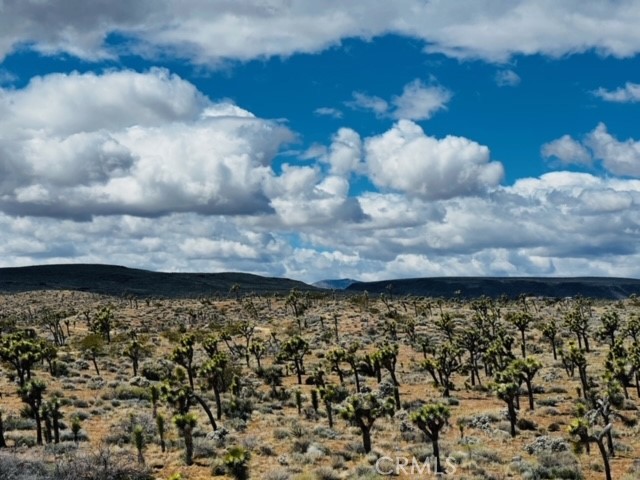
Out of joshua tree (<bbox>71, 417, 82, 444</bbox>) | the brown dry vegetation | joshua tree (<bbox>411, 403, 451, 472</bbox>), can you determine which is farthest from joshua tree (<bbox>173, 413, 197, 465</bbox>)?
joshua tree (<bbox>411, 403, 451, 472</bbox>)

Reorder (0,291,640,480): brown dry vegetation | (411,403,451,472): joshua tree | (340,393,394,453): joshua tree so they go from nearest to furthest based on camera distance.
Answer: (0,291,640,480): brown dry vegetation
(411,403,451,472): joshua tree
(340,393,394,453): joshua tree

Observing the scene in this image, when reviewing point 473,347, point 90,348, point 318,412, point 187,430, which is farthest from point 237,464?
point 90,348

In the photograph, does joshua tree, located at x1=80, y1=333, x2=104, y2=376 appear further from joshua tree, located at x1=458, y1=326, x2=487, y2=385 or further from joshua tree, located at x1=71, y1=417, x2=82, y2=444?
joshua tree, located at x1=458, y1=326, x2=487, y2=385

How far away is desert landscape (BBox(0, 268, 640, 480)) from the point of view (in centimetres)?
2850

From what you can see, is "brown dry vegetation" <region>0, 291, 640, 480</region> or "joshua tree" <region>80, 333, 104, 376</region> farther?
"joshua tree" <region>80, 333, 104, 376</region>

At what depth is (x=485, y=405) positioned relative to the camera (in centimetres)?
4631

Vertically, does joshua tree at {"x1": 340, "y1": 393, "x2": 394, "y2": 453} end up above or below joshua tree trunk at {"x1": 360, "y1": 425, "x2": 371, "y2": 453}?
above

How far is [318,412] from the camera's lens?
43125mm

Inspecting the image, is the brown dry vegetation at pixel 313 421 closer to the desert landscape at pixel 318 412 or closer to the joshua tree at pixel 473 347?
the desert landscape at pixel 318 412

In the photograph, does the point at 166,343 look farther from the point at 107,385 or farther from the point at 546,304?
the point at 546,304

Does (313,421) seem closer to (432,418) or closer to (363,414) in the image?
(363,414)

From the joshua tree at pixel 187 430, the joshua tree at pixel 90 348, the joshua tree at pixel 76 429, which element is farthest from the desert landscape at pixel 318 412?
the joshua tree at pixel 90 348

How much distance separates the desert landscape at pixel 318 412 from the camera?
93.5 ft

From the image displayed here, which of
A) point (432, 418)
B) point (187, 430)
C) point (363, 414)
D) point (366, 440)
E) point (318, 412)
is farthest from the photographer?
point (318, 412)
